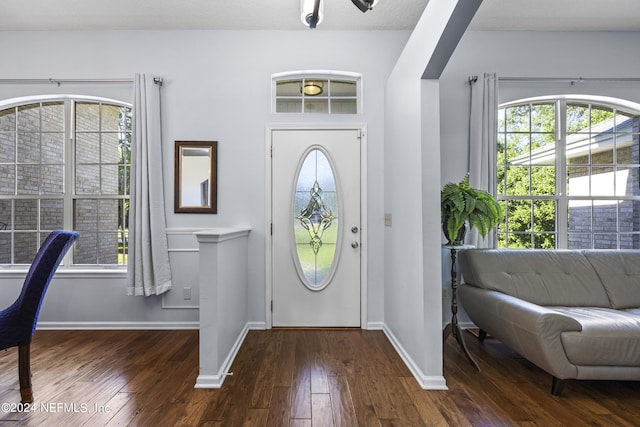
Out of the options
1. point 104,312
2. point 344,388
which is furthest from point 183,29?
point 344,388

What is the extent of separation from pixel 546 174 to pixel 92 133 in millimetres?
4665

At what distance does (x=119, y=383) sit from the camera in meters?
2.04

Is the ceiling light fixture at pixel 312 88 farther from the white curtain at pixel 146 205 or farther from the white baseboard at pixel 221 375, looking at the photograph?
the white baseboard at pixel 221 375

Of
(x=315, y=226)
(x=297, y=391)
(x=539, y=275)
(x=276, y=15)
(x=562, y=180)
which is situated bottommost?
(x=297, y=391)

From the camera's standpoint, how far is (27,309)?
1.86 metres

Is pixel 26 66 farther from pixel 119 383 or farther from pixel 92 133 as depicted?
pixel 119 383

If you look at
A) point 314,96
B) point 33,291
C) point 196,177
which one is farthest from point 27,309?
point 314,96

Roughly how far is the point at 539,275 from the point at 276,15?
3.23 metres

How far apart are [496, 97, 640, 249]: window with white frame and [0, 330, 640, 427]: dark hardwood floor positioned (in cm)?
137

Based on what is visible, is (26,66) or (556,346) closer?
(556,346)

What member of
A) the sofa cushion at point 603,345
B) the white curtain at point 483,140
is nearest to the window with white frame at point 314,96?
the white curtain at point 483,140

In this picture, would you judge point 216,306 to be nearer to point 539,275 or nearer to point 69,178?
point 69,178

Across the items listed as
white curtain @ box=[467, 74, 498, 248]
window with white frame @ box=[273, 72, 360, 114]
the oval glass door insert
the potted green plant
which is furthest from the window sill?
white curtain @ box=[467, 74, 498, 248]

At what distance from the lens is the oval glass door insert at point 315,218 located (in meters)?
3.09
